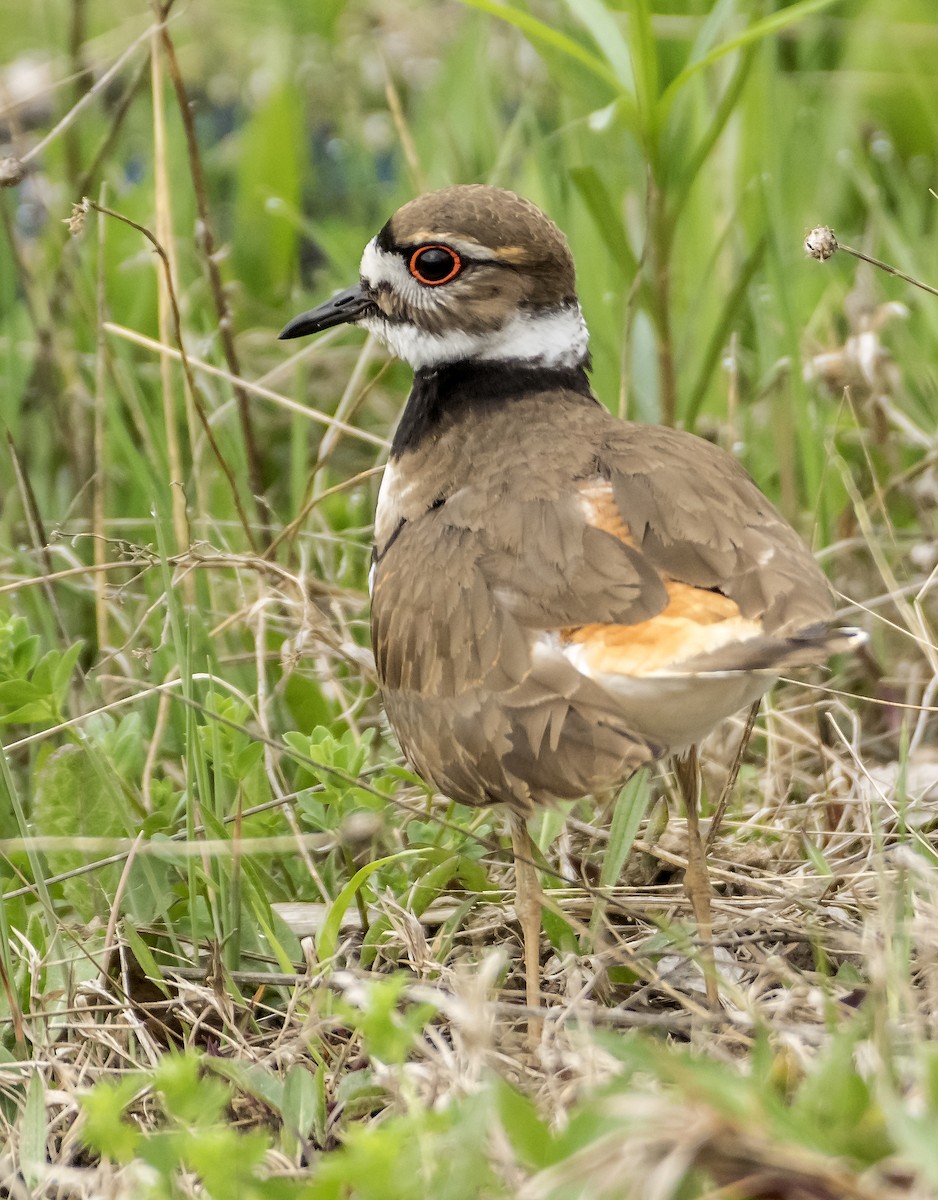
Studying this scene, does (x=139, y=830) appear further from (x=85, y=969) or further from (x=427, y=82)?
(x=427, y=82)

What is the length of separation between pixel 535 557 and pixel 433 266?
2.40 ft

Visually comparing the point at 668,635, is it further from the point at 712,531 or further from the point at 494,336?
the point at 494,336

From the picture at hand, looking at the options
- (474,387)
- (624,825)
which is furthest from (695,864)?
(474,387)

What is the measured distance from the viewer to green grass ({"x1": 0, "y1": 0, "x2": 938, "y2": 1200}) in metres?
1.78

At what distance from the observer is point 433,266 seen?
2.87 metres

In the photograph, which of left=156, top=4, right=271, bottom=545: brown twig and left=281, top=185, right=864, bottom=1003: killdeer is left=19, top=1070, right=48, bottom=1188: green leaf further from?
left=156, top=4, right=271, bottom=545: brown twig

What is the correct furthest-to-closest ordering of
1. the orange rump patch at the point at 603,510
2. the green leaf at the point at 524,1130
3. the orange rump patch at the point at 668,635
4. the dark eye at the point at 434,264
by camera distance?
the dark eye at the point at 434,264
the orange rump patch at the point at 603,510
the orange rump patch at the point at 668,635
the green leaf at the point at 524,1130

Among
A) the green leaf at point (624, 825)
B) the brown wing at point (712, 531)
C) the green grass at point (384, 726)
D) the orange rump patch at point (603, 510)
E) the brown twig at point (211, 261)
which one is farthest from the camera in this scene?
the brown twig at point (211, 261)

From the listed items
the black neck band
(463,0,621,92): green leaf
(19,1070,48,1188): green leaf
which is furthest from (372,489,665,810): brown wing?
(463,0,621,92): green leaf

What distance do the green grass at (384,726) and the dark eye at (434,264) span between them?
50 centimetres

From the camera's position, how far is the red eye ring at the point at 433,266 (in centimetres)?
285

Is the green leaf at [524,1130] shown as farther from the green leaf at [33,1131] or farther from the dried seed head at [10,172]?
the dried seed head at [10,172]

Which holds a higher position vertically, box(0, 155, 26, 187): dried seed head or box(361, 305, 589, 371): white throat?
box(0, 155, 26, 187): dried seed head

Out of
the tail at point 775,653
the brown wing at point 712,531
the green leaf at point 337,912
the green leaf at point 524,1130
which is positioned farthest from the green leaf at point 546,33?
the green leaf at point 524,1130
